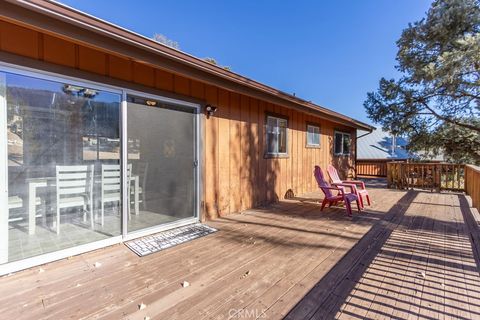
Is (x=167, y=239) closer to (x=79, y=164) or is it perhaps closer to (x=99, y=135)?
(x=79, y=164)

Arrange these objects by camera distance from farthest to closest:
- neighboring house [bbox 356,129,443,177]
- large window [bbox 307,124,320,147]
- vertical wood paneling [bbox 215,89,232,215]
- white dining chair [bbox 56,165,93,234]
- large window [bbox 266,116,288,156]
A: neighboring house [bbox 356,129,443,177]
large window [bbox 307,124,320,147]
large window [bbox 266,116,288,156]
vertical wood paneling [bbox 215,89,232,215]
white dining chair [bbox 56,165,93,234]

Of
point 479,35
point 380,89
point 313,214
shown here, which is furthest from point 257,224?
point 380,89

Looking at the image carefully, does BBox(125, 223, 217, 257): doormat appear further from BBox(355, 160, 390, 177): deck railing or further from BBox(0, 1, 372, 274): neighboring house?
BBox(355, 160, 390, 177): deck railing

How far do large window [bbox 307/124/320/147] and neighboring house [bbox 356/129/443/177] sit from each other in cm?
587

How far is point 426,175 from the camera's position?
8.20m

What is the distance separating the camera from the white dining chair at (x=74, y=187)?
271 cm

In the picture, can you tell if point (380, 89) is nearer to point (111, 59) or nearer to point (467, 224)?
point (467, 224)

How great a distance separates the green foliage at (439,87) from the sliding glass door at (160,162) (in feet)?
20.9

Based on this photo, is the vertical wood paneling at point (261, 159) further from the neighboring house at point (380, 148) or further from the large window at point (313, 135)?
the neighboring house at point (380, 148)

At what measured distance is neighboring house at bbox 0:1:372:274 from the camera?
7.73 feet

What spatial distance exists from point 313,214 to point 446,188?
5.74m

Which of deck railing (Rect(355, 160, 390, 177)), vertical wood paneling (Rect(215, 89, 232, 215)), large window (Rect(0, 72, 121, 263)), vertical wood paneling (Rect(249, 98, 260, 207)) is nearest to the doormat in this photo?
large window (Rect(0, 72, 121, 263))

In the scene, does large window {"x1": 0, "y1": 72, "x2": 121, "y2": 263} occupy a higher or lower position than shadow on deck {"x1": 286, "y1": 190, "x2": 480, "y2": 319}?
higher

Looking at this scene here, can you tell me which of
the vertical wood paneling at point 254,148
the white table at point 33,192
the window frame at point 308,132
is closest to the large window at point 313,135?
the window frame at point 308,132
